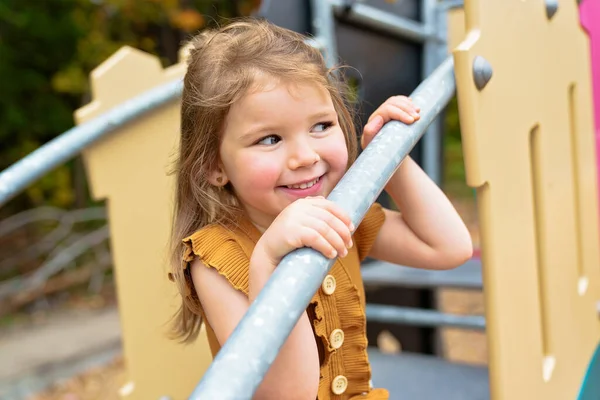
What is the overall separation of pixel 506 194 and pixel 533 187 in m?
0.21

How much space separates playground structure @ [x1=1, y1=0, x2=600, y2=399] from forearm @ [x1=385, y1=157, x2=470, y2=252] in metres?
0.09

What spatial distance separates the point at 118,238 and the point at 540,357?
0.98m

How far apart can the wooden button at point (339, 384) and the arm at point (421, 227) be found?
24 cm

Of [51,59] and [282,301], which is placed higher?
[282,301]

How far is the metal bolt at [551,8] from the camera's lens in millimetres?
1281

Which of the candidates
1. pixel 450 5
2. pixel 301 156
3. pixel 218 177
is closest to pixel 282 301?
pixel 301 156

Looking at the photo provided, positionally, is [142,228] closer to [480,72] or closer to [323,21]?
[323,21]

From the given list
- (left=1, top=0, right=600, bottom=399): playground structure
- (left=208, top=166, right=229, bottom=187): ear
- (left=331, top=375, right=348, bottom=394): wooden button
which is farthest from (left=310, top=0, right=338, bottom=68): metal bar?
(left=331, top=375, right=348, bottom=394): wooden button

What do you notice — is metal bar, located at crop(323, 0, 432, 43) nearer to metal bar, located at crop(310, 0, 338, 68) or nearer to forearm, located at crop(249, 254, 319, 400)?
metal bar, located at crop(310, 0, 338, 68)

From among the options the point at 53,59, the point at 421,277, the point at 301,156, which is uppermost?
the point at 301,156

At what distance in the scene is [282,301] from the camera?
1.97 feet

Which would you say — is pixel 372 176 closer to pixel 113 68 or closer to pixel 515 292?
pixel 515 292

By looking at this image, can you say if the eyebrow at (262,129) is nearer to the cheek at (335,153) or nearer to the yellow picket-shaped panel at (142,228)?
the cheek at (335,153)

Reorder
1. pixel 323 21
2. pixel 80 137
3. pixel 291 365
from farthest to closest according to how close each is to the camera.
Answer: pixel 323 21
pixel 80 137
pixel 291 365
